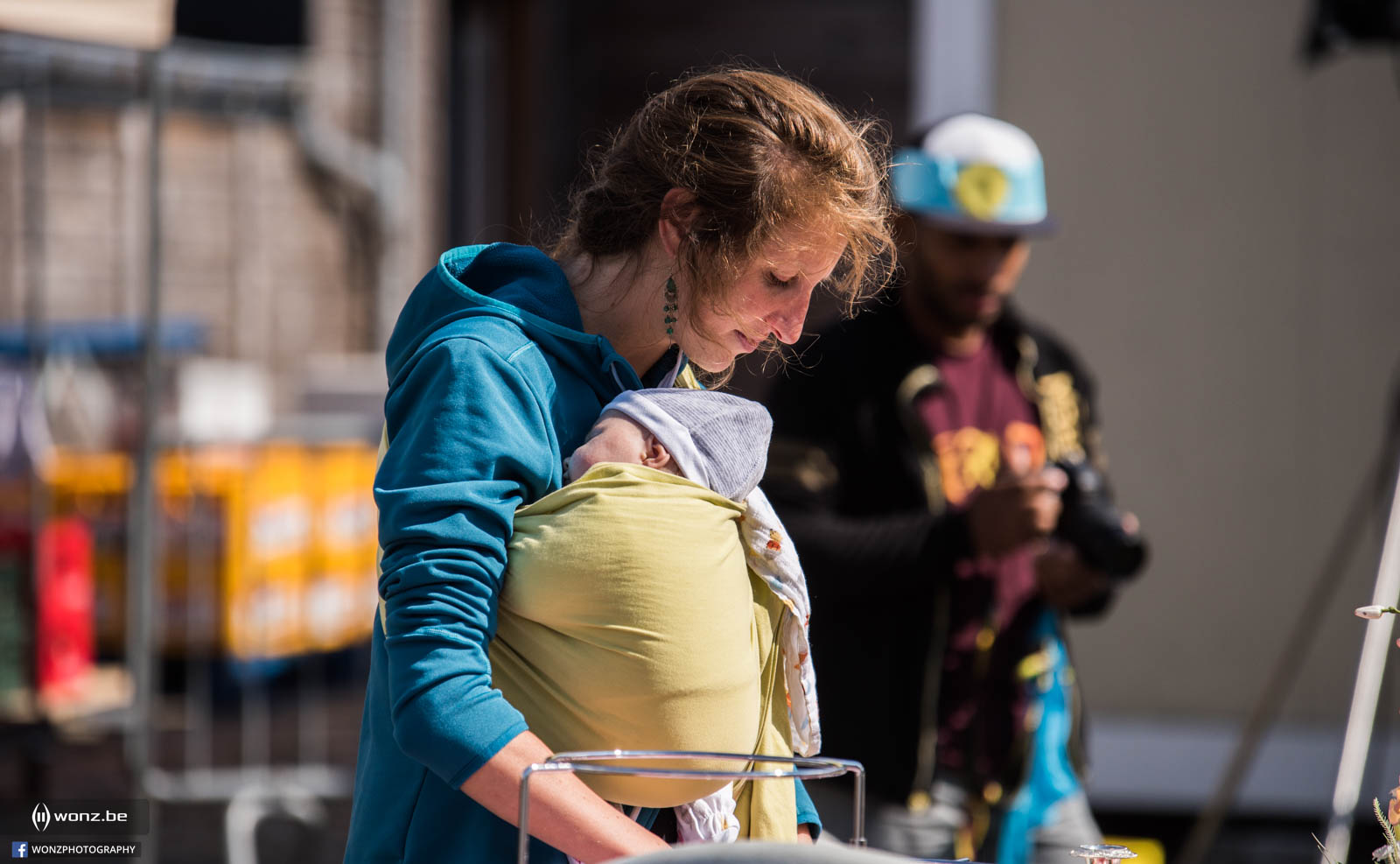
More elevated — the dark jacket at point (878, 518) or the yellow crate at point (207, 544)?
the dark jacket at point (878, 518)

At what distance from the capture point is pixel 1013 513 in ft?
7.33

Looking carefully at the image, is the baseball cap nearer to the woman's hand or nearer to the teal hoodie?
the teal hoodie

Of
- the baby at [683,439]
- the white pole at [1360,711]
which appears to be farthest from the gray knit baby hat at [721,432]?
the white pole at [1360,711]

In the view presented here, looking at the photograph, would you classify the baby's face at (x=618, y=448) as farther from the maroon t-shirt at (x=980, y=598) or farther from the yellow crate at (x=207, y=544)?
the yellow crate at (x=207, y=544)

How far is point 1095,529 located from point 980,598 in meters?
0.23

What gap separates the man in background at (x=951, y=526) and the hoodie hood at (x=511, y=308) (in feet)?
3.94

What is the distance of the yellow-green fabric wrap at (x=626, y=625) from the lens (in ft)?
3.35

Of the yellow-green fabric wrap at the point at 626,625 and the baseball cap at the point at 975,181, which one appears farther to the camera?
the baseball cap at the point at 975,181

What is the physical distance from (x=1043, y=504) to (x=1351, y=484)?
237 cm

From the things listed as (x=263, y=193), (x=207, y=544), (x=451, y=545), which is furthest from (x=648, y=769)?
(x=263, y=193)

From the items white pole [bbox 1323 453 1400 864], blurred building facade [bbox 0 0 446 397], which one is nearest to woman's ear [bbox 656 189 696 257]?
white pole [bbox 1323 453 1400 864]

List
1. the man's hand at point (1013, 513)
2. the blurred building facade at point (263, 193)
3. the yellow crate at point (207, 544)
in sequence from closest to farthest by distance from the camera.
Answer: the man's hand at point (1013, 513), the yellow crate at point (207, 544), the blurred building facade at point (263, 193)

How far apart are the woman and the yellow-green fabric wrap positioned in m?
0.03

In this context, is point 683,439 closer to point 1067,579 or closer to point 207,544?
point 1067,579
